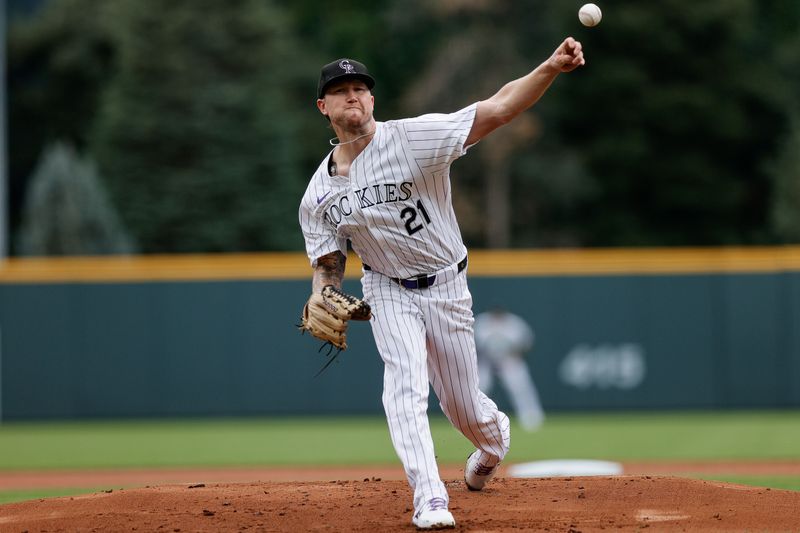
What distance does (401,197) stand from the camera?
5.29 m

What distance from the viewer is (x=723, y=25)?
3341 centimetres

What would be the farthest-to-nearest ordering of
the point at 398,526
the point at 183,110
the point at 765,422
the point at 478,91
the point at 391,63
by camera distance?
the point at 391,63, the point at 478,91, the point at 183,110, the point at 765,422, the point at 398,526

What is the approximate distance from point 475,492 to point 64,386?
965 centimetres

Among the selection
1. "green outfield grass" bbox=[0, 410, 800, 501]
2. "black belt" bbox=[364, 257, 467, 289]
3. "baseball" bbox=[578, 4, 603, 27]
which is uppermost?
"baseball" bbox=[578, 4, 603, 27]

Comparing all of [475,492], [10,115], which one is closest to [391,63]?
[10,115]

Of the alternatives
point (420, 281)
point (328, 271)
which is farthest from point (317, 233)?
point (420, 281)

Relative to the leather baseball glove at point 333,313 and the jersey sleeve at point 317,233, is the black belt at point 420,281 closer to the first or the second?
the leather baseball glove at point 333,313

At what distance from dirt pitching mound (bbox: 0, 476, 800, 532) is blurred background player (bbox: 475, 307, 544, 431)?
725 cm

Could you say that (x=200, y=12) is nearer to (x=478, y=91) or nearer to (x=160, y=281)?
(x=478, y=91)

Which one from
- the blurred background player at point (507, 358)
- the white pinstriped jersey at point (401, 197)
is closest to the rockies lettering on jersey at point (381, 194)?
the white pinstriped jersey at point (401, 197)

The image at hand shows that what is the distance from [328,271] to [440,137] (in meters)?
0.79

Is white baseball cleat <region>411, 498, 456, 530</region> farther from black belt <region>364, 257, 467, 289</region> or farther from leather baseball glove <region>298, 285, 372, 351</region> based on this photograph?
black belt <region>364, 257, 467, 289</region>

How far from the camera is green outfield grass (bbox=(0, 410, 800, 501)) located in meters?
10.7

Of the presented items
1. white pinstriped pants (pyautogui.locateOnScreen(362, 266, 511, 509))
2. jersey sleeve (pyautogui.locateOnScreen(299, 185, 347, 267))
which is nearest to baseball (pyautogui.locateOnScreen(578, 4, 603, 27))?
white pinstriped pants (pyautogui.locateOnScreen(362, 266, 511, 509))
